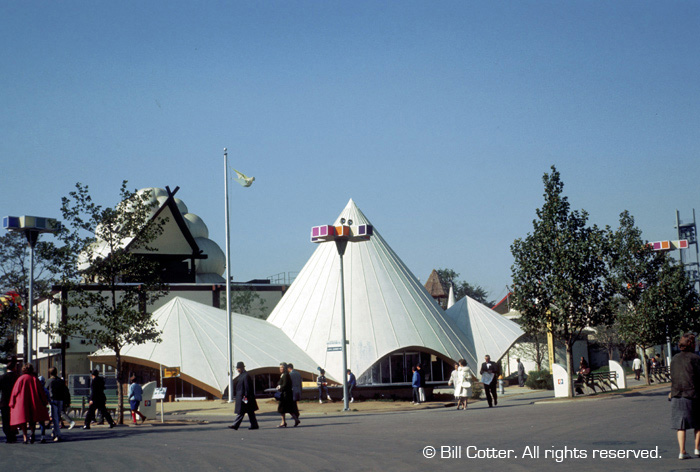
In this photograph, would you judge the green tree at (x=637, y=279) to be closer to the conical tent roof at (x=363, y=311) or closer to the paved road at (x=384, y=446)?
the conical tent roof at (x=363, y=311)

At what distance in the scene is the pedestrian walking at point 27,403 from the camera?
49.8 ft

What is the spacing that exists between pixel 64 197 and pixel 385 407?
13068 mm

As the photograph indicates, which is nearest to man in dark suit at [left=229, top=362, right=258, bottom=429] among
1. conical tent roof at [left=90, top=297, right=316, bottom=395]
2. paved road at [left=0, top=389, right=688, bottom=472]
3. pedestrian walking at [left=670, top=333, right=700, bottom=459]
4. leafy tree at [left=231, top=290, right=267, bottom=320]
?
paved road at [left=0, top=389, right=688, bottom=472]

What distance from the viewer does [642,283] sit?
37.2 meters

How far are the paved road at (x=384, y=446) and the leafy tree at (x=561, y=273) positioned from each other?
9.16 metres

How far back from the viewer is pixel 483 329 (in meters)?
41.8

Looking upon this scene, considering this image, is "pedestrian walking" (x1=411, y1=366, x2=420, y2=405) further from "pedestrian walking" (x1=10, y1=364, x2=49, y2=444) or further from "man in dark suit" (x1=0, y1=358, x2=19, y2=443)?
"pedestrian walking" (x1=10, y1=364, x2=49, y2=444)

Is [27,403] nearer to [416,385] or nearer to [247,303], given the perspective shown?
[416,385]

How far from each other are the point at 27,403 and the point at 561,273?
61.5ft

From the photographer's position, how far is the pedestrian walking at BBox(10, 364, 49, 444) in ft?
49.8

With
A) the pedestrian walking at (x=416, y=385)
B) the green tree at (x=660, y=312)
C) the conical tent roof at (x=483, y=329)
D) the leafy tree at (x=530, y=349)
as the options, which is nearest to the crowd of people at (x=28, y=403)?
the pedestrian walking at (x=416, y=385)

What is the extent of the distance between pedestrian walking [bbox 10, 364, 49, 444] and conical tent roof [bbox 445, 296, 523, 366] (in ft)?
88.6

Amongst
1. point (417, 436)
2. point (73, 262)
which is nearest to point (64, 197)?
point (73, 262)

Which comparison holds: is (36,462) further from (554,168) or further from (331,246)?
(331,246)
